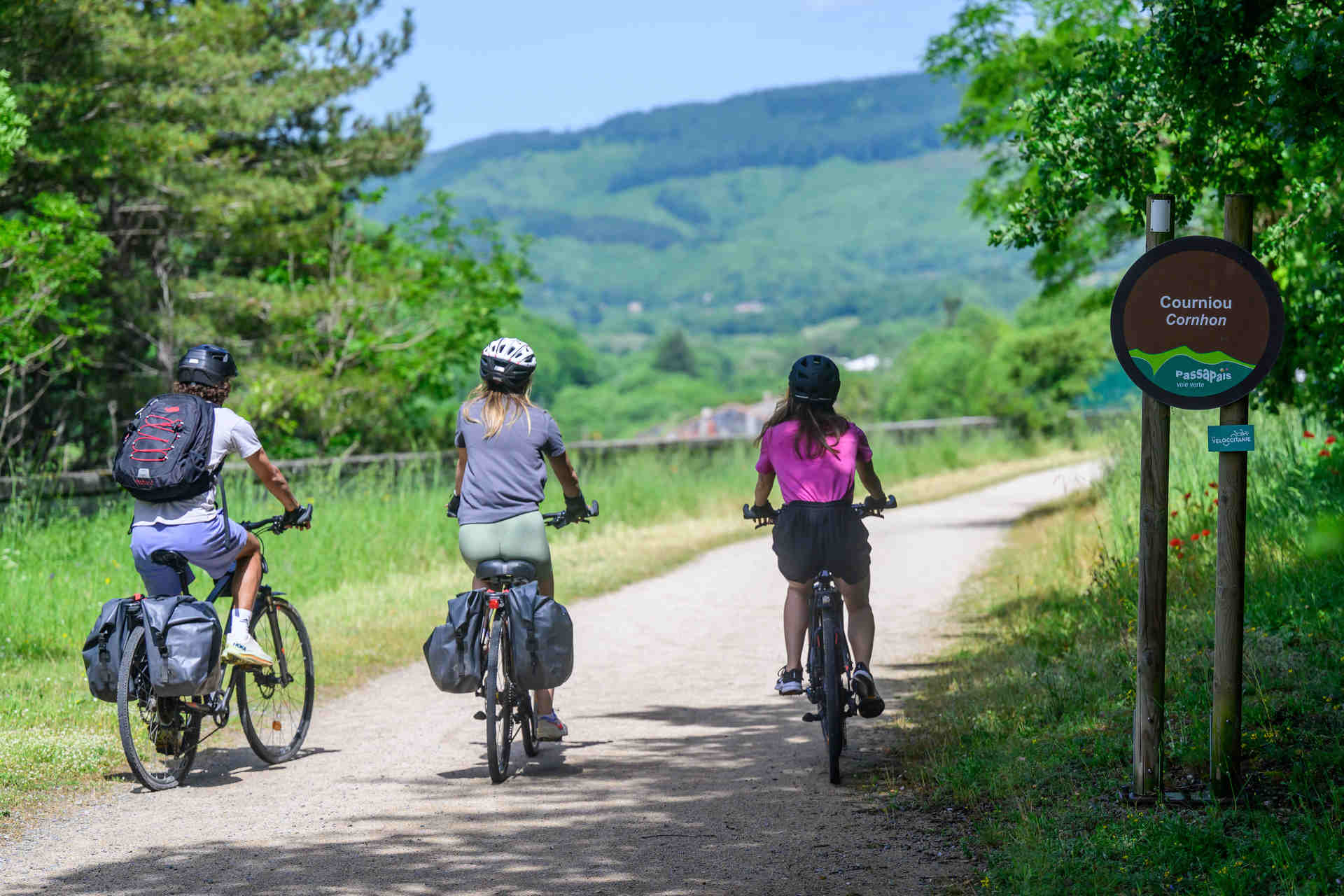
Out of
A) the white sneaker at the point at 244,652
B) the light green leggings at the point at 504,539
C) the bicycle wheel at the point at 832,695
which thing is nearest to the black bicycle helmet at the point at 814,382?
the bicycle wheel at the point at 832,695

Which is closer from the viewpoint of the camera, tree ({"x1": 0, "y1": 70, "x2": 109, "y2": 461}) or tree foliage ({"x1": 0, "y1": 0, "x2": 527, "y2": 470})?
tree ({"x1": 0, "y1": 70, "x2": 109, "y2": 461})

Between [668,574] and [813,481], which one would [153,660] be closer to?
[813,481]

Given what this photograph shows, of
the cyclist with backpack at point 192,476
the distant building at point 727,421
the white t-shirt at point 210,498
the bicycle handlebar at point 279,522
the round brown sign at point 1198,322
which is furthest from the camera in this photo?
the distant building at point 727,421

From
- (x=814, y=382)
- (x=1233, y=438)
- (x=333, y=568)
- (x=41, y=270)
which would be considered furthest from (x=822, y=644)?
(x=41, y=270)

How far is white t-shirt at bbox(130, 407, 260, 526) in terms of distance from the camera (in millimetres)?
Result: 6602

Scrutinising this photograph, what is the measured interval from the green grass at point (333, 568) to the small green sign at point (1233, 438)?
5.24 metres

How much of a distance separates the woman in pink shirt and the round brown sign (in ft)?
5.09

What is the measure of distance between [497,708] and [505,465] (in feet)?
3.72

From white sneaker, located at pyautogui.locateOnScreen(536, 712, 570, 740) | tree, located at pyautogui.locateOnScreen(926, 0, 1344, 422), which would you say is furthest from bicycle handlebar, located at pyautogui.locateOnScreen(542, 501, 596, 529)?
tree, located at pyautogui.locateOnScreen(926, 0, 1344, 422)

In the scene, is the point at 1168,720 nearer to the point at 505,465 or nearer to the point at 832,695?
the point at 832,695

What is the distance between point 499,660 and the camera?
6.76m

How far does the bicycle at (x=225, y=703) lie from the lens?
21.4ft

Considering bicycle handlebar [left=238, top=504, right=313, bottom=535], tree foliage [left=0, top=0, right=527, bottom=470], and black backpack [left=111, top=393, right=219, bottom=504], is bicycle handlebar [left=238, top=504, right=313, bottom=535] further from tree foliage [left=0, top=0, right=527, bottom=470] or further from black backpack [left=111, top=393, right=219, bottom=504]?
tree foliage [left=0, top=0, right=527, bottom=470]

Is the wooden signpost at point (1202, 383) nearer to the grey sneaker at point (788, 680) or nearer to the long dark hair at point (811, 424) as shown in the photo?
the long dark hair at point (811, 424)
